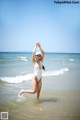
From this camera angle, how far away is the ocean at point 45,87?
2980 millimetres

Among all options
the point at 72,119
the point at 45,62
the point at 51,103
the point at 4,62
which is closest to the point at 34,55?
the point at 45,62

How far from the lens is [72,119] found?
2.99 meters

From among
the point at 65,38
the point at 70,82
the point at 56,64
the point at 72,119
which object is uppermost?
the point at 65,38

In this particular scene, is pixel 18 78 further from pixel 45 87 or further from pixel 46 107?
pixel 46 107

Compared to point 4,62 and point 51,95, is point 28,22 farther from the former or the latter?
point 51,95

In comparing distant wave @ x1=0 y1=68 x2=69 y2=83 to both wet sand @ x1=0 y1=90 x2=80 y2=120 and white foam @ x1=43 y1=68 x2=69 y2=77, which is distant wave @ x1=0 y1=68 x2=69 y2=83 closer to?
white foam @ x1=43 y1=68 x2=69 y2=77

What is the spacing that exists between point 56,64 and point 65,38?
1.09ft

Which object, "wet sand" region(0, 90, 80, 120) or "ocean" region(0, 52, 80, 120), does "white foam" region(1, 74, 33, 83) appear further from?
"wet sand" region(0, 90, 80, 120)

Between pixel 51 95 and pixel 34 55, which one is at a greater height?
pixel 34 55

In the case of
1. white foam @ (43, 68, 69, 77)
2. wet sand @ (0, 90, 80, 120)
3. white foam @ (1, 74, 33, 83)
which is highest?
white foam @ (43, 68, 69, 77)

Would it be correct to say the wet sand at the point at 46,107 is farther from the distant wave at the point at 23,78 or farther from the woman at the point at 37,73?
the distant wave at the point at 23,78

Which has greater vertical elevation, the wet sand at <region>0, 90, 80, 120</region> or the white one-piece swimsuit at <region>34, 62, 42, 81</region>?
the white one-piece swimsuit at <region>34, 62, 42, 81</region>

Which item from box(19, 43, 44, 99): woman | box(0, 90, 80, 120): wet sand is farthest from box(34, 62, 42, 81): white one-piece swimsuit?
box(0, 90, 80, 120): wet sand

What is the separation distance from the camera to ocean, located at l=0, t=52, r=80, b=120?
2980 millimetres
